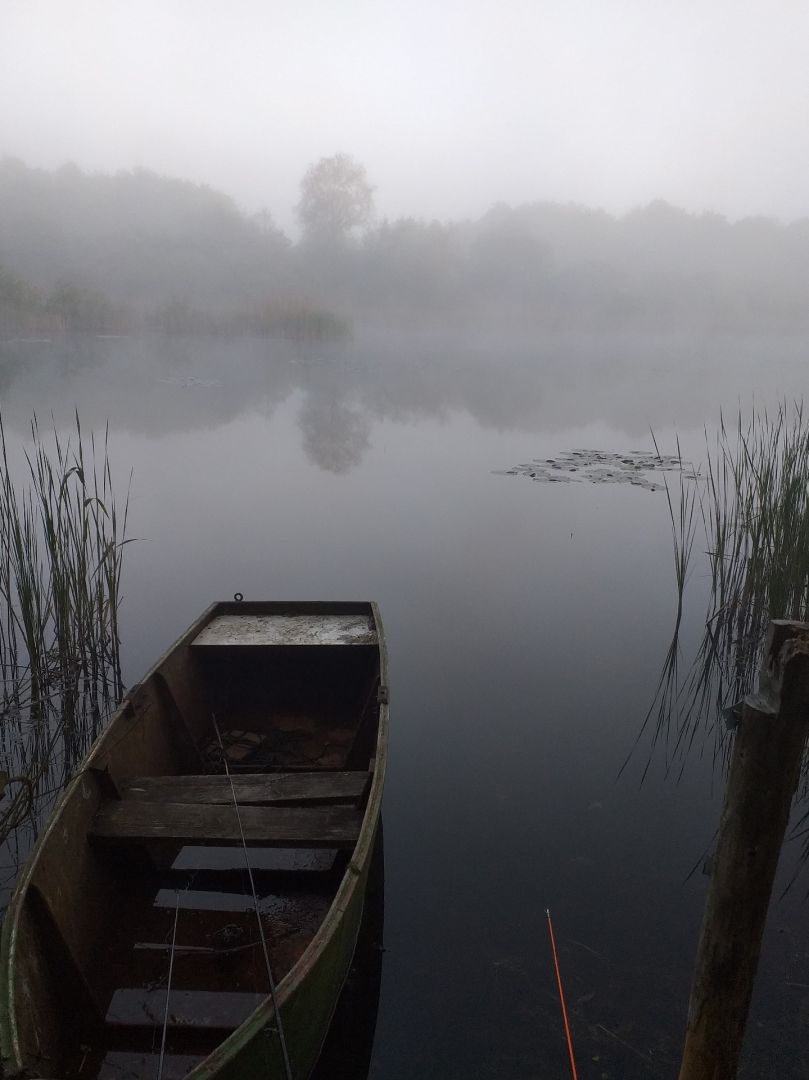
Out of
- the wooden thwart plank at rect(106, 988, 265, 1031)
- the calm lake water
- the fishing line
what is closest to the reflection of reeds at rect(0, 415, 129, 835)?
the calm lake water

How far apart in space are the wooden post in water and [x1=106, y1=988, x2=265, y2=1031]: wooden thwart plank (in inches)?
57.5

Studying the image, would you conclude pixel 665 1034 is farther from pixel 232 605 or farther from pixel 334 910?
pixel 232 605

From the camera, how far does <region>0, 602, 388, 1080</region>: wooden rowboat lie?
2.12 m

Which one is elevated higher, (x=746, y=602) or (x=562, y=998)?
(x=746, y=602)

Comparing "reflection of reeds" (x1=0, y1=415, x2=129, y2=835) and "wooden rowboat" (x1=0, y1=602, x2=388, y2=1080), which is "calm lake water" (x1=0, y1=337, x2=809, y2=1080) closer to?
"wooden rowboat" (x1=0, y1=602, x2=388, y2=1080)

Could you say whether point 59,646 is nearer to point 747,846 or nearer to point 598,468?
point 747,846

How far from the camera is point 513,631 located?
22.0 feet

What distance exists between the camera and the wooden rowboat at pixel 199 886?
212 centimetres

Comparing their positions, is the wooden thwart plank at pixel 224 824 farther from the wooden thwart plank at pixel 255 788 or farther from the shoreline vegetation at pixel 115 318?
the shoreline vegetation at pixel 115 318

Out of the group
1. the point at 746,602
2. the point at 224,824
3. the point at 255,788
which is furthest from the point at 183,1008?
the point at 746,602

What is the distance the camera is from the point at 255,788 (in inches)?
130

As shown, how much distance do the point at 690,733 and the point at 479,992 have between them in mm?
2808

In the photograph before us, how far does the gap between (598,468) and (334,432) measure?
22.5 ft

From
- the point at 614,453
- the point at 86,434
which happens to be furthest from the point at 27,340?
the point at 614,453
